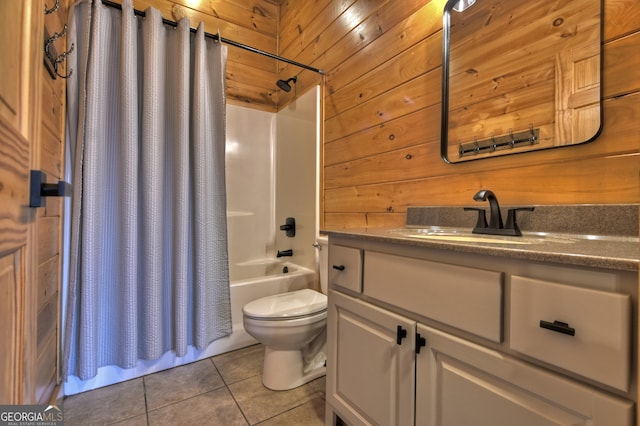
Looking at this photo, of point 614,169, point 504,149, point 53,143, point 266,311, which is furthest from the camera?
point 266,311

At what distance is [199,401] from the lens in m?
1.41

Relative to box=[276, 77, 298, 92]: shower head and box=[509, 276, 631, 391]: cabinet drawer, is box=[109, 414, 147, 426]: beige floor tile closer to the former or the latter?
box=[509, 276, 631, 391]: cabinet drawer

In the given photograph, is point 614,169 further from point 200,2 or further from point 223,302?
point 200,2

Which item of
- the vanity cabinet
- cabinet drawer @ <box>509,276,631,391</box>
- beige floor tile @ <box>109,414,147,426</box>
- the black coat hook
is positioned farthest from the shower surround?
cabinet drawer @ <box>509,276,631,391</box>

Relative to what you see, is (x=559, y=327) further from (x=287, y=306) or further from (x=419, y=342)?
(x=287, y=306)

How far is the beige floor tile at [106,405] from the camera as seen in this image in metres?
1.29

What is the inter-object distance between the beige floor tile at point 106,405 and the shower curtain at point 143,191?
0.43 feet

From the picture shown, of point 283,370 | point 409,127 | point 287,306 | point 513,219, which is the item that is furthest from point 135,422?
point 409,127

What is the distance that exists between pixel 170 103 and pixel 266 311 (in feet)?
4.39

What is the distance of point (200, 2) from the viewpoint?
2.33m

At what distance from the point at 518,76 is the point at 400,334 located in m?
1.00

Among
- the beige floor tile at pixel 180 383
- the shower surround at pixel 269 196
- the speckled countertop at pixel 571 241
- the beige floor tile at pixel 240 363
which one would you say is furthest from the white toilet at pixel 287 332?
the speckled countertop at pixel 571 241

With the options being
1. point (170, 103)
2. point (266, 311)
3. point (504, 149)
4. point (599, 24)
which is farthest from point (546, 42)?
point (170, 103)

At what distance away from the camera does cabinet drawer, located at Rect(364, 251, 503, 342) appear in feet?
2.15
